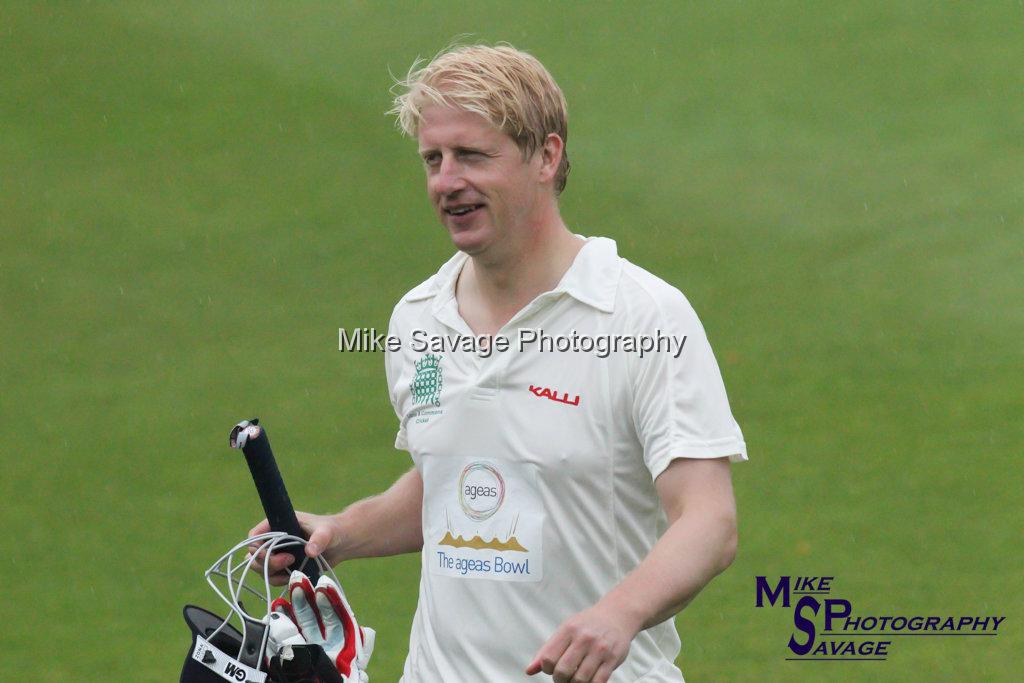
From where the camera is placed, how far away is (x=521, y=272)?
4543mm

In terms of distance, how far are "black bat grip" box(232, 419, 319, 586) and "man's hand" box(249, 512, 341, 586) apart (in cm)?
2

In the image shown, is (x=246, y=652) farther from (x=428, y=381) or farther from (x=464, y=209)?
(x=464, y=209)

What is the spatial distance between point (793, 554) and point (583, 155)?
5267 millimetres

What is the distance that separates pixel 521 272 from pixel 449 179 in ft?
1.08

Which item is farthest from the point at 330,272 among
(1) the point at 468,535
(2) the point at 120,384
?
A: (1) the point at 468,535

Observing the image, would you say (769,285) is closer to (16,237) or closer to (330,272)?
(330,272)

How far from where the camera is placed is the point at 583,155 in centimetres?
1359

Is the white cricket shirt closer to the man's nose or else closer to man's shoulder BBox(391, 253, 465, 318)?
man's shoulder BBox(391, 253, 465, 318)

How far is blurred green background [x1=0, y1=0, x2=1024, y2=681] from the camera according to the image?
9125mm

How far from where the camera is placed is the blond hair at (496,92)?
14.4ft

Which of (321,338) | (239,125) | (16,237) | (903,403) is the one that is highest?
(239,125)
